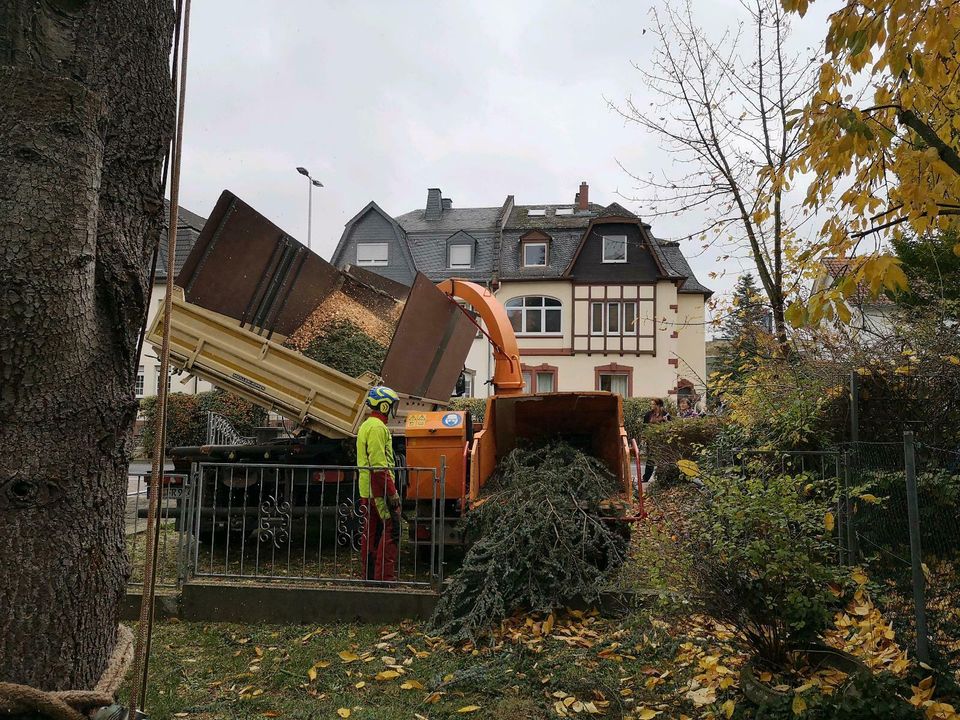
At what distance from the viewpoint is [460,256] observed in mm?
35219

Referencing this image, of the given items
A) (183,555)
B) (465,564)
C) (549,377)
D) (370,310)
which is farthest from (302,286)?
(549,377)

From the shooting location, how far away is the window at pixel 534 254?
33.8 metres

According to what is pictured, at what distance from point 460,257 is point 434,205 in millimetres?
5430

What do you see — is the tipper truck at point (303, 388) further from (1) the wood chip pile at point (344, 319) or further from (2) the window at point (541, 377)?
(2) the window at point (541, 377)

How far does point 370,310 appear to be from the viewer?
10.3 meters

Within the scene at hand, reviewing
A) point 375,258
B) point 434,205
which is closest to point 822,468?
point 375,258

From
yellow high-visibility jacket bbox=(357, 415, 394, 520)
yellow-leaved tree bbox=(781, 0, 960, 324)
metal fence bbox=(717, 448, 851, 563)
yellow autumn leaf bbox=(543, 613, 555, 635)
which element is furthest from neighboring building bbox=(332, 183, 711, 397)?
yellow-leaved tree bbox=(781, 0, 960, 324)

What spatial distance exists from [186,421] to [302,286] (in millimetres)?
15202

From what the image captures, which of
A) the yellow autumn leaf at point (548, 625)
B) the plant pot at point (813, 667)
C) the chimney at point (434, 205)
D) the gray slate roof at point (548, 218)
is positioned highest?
the chimney at point (434, 205)

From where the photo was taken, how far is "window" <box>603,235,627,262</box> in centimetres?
3225

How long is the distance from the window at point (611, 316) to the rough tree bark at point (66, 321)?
101 ft

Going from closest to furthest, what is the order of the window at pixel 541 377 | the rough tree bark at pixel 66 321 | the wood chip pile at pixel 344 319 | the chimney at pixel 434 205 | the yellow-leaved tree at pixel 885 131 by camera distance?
the rough tree bark at pixel 66 321
the yellow-leaved tree at pixel 885 131
the wood chip pile at pixel 344 319
the window at pixel 541 377
the chimney at pixel 434 205

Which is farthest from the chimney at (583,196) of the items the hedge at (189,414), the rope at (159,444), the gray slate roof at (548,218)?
the rope at (159,444)

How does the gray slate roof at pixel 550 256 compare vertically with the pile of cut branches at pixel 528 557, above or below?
above
